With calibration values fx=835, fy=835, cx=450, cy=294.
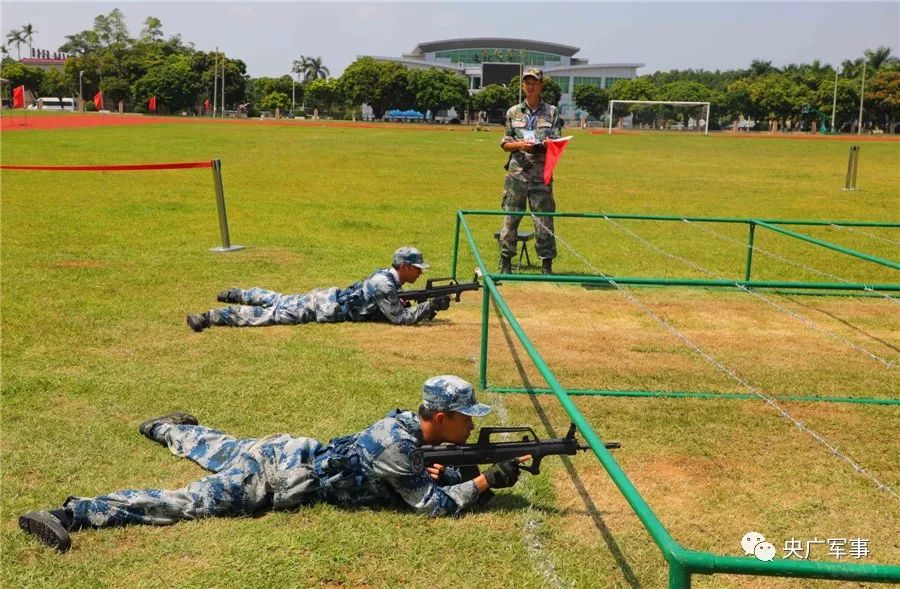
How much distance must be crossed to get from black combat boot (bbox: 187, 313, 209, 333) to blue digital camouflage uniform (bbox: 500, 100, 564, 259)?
3.90 meters

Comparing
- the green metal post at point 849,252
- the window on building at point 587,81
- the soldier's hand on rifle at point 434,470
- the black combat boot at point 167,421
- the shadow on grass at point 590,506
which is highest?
the window on building at point 587,81

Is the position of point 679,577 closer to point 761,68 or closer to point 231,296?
point 231,296

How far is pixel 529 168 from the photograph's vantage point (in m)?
9.95

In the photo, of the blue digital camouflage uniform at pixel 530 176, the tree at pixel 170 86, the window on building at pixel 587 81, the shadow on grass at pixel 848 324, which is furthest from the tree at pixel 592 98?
the shadow on grass at pixel 848 324

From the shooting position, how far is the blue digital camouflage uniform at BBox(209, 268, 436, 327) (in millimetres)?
7637

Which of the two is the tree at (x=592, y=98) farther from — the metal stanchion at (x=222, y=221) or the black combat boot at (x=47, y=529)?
the black combat boot at (x=47, y=529)

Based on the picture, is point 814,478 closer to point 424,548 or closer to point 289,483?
point 424,548

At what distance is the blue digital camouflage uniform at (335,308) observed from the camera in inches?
301

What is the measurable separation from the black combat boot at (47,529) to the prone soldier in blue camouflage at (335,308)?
3.66 m

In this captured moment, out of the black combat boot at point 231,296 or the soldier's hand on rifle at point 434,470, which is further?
the black combat boot at point 231,296

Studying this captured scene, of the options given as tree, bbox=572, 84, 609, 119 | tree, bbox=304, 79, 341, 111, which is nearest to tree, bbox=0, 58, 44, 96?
tree, bbox=304, 79, 341, 111

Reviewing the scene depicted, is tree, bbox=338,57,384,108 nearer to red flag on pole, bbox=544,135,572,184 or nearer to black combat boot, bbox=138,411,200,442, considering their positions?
red flag on pole, bbox=544,135,572,184

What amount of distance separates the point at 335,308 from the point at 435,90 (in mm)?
98104

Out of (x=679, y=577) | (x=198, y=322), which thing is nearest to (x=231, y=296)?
(x=198, y=322)
